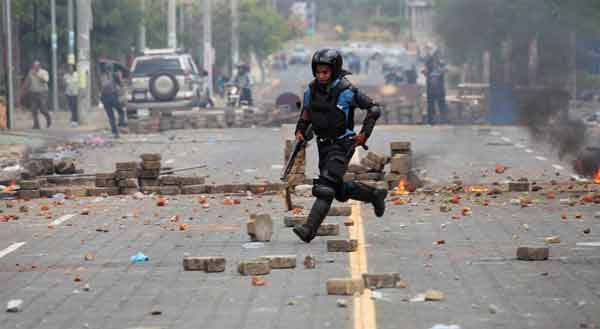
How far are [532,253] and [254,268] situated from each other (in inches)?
84.4

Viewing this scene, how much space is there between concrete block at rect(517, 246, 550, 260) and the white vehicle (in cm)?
3132

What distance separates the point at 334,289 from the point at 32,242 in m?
4.73

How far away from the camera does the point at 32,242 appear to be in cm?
1329

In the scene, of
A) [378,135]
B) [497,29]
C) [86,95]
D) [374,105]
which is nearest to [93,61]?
[86,95]

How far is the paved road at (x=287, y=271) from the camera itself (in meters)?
8.77

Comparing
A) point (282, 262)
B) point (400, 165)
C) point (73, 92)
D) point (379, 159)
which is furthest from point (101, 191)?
point (73, 92)

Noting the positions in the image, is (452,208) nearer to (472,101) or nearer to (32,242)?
(32,242)

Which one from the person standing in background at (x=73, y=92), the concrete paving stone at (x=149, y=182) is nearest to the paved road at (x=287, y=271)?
the concrete paving stone at (x=149, y=182)

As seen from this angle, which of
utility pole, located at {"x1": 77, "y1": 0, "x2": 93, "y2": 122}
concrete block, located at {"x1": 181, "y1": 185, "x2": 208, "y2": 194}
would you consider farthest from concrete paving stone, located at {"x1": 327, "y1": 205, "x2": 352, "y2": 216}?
utility pole, located at {"x1": 77, "y1": 0, "x2": 93, "y2": 122}

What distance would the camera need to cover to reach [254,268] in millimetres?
10508

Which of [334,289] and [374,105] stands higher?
[374,105]

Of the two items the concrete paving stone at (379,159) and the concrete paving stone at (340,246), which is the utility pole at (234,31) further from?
the concrete paving stone at (340,246)

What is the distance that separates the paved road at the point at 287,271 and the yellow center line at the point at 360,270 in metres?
0.02

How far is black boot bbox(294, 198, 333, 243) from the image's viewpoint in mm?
12070
